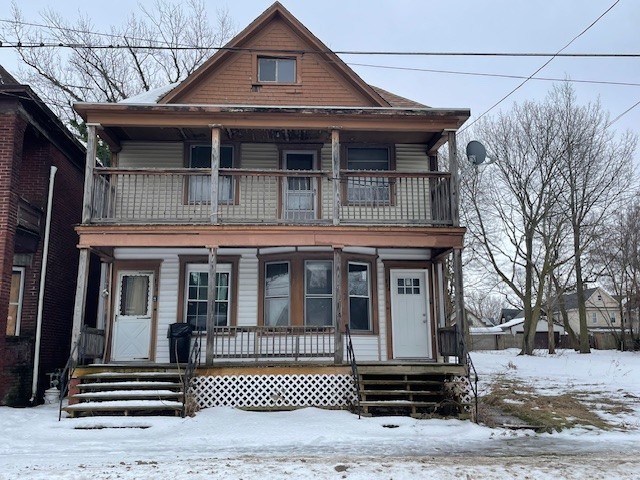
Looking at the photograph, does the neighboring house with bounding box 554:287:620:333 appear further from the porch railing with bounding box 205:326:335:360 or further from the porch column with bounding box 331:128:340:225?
the porch column with bounding box 331:128:340:225

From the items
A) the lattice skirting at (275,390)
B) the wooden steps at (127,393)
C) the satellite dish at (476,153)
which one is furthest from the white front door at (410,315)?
the wooden steps at (127,393)

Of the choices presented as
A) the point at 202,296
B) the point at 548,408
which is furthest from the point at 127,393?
the point at 548,408

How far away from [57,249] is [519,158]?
24.0 metres

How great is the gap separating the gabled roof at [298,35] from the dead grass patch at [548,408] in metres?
7.08

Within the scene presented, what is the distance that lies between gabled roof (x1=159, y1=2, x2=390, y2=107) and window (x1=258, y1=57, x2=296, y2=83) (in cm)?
61

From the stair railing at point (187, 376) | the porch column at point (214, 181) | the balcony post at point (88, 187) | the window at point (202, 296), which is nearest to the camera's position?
the stair railing at point (187, 376)

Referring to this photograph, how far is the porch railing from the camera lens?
11.5 metres

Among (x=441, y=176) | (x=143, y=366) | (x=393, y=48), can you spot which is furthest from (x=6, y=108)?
(x=441, y=176)

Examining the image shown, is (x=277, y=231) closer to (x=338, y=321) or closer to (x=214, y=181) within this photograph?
(x=214, y=181)

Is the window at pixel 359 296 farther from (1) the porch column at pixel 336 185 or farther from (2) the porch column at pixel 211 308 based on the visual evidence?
(2) the porch column at pixel 211 308

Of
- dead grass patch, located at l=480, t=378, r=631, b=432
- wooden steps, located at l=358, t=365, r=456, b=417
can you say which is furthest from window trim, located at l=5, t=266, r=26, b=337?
dead grass patch, located at l=480, t=378, r=631, b=432

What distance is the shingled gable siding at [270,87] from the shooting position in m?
13.0

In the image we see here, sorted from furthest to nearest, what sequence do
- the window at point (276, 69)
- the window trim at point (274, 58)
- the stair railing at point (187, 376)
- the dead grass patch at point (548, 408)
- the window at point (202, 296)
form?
1. the window at point (276, 69)
2. the window trim at point (274, 58)
3. the window at point (202, 296)
4. the stair railing at point (187, 376)
5. the dead grass patch at point (548, 408)

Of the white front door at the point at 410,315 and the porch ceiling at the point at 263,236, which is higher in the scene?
the porch ceiling at the point at 263,236
